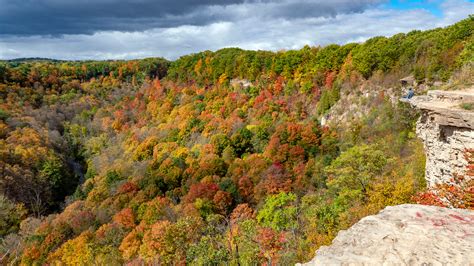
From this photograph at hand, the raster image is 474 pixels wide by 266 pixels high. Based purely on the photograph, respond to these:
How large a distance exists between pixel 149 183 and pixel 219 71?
3331 centimetres

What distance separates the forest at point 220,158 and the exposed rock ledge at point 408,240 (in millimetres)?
3658

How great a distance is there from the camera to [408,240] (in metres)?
7.61

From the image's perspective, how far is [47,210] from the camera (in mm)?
56750

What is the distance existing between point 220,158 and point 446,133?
38.2 meters

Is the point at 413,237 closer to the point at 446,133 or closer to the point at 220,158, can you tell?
the point at 446,133

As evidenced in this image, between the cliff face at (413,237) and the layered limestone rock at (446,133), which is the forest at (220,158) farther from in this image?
the cliff face at (413,237)

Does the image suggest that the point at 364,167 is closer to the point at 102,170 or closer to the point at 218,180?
the point at 218,180

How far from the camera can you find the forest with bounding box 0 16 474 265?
25031 millimetres

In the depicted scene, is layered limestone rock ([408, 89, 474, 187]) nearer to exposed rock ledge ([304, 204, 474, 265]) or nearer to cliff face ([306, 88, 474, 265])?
cliff face ([306, 88, 474, 265])

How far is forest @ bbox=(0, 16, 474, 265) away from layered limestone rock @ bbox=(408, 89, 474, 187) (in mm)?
1074

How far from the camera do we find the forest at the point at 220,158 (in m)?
25.0

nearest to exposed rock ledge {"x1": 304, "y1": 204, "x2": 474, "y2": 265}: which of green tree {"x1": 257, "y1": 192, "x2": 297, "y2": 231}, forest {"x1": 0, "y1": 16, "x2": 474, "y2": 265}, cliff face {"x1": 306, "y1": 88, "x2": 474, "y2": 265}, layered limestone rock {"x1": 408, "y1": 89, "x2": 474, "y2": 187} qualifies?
cliff face {"x1": 306, "y1": 88, "x2": 474, "y2": 265}

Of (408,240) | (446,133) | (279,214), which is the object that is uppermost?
(446,133)

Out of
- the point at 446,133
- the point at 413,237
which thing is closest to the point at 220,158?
the point at 446,133
